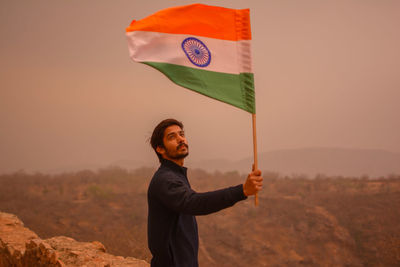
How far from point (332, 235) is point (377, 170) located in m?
2.57

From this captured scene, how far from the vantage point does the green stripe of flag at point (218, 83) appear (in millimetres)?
1711

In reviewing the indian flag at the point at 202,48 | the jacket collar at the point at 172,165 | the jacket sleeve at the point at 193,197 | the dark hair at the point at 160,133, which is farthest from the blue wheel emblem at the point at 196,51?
the jacket sleeve at the point at 193,197

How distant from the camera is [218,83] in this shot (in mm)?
1750

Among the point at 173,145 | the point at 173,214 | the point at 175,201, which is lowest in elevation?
the point at 173,214

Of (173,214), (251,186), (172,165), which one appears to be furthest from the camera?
(172,165)

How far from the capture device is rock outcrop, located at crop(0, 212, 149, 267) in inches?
102

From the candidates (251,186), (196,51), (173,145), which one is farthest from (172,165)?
(196,51)

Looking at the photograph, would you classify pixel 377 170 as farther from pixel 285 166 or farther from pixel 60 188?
pixel 60 188

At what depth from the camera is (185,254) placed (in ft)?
5.22

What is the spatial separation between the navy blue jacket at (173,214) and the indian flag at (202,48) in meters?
0.53

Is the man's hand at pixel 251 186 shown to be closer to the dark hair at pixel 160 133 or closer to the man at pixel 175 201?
the man at pixel 175 201

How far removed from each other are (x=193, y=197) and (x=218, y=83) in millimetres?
744

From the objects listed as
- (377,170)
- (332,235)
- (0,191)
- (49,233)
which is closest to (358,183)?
(377,170)

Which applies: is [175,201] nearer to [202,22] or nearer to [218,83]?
[218,83]
